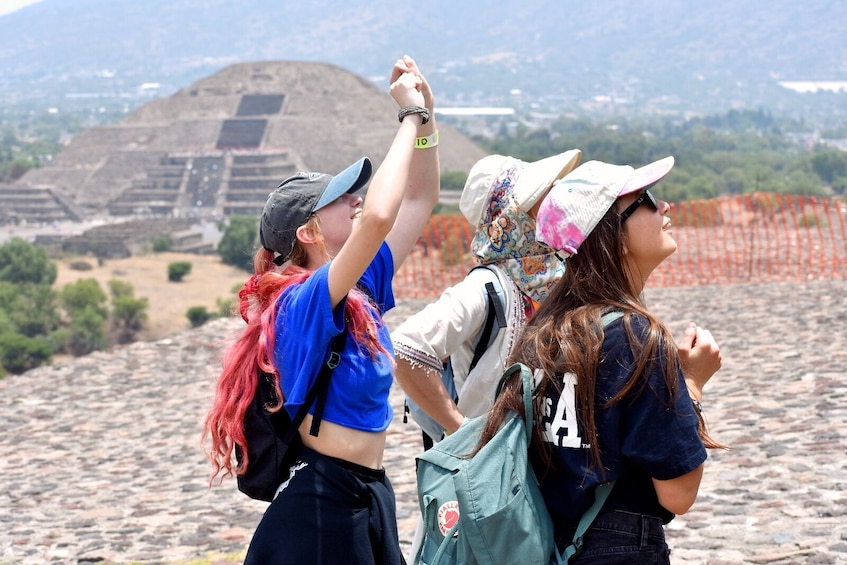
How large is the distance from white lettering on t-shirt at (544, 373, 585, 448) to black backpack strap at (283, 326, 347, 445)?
22.3 inches

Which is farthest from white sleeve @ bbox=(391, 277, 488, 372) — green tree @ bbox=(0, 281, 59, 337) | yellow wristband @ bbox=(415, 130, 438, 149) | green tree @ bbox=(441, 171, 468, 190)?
green tree @ bbox=(441, 171, 468, 190)

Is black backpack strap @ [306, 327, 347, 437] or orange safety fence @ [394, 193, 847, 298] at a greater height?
black backpack strap @ [306, 327, 347, 437]

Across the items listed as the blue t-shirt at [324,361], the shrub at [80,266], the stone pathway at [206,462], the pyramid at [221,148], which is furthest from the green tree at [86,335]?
the pyramid at [221,148]

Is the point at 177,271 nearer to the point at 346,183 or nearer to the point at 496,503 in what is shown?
the point at 346,183

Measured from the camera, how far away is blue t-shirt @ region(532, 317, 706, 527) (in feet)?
7.38

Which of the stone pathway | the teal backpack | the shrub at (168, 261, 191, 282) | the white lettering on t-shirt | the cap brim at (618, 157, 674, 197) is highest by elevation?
the cap brim at (618, 157, 674, 197)

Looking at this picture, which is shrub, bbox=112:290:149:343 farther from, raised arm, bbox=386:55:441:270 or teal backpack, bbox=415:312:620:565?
teal backpack, bbox=415:312:620:565

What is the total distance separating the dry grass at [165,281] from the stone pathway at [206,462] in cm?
1978

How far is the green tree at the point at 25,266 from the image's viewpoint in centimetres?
3794

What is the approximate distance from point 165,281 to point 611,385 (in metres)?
36.2

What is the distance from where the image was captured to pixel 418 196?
3.20 m

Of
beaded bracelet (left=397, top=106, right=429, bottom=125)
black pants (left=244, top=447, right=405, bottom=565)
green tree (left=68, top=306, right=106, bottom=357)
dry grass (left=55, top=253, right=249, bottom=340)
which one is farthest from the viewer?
dry grass (left=55, top=253, right=249, bottom=340)

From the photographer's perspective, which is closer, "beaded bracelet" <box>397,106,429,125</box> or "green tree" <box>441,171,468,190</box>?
"beaded bracelet" <box>397,106,429,125</box>

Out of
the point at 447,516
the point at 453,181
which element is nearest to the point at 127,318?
the point at 447,516
